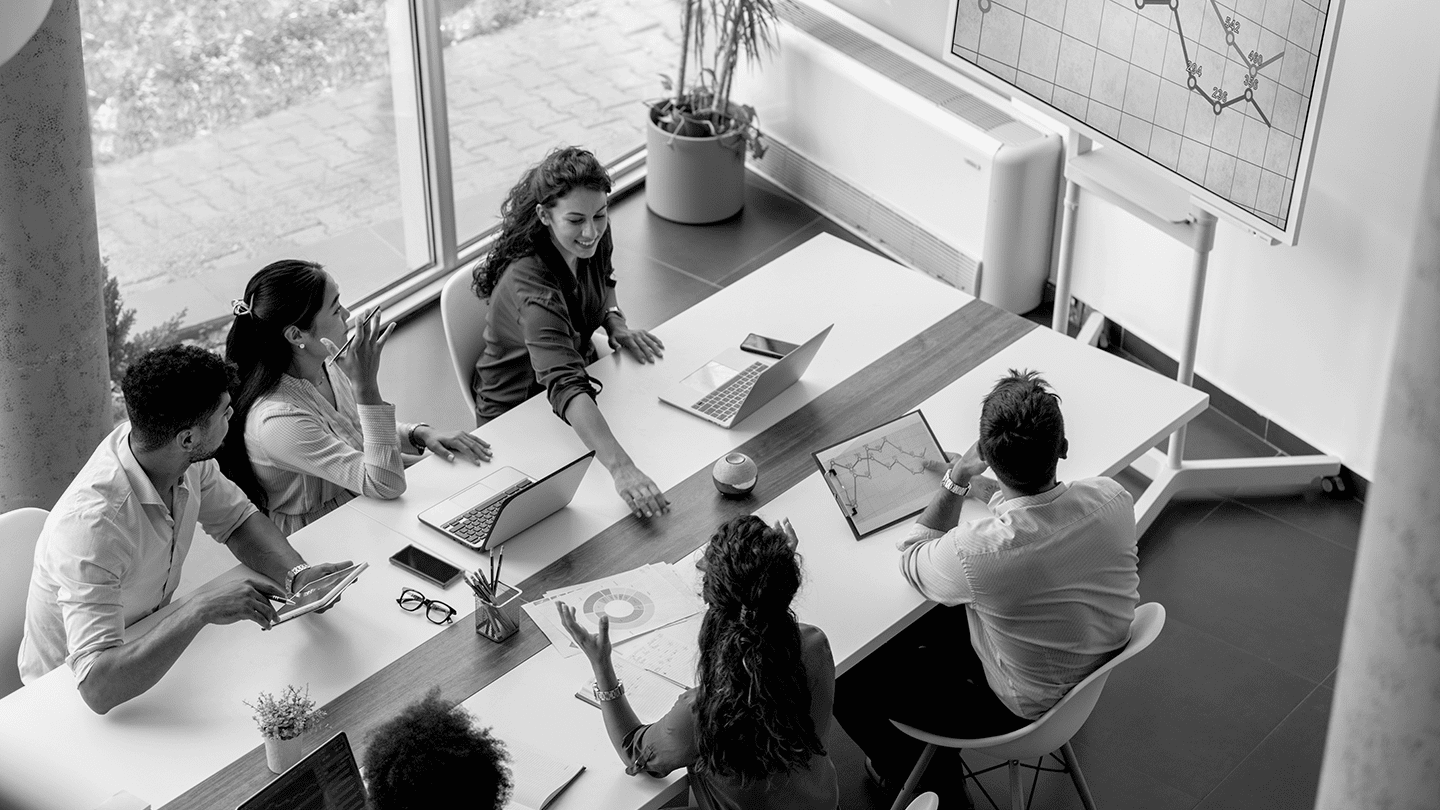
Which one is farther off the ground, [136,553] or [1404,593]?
[1404,593]

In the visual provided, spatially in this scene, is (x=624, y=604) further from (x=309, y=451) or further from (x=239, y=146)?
(x=239, y=146)

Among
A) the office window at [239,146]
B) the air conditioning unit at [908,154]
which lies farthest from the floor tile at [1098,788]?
the office window at [239,146]

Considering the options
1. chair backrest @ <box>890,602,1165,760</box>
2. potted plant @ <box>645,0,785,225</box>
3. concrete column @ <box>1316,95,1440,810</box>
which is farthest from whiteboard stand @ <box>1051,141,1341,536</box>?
concrete column @ <box>1316,95,1440,810</box>

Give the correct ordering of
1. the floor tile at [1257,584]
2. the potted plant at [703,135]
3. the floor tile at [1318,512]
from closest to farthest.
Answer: the floor tile at [1257,584] < the floor tile at [1318,512] < the potted plant at [703,135]

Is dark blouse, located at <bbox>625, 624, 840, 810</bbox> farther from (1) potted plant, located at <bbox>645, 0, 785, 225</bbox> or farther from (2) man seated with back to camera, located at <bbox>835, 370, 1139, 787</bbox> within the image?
(1) potted plant, located at <bbox>645, 0, 785, 225</bbox>

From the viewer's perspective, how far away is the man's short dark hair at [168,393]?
9.57 feet

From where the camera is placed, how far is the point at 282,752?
2.68m

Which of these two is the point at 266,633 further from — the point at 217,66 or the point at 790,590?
the point at 217,66

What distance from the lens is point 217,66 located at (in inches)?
201

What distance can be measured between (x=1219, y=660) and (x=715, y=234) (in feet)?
10.5

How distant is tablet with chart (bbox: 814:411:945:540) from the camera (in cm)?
345

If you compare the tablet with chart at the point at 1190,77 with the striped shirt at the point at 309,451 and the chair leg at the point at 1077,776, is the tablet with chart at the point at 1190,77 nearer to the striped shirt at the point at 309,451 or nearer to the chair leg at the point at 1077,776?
the chair leg at the point at 1077,776

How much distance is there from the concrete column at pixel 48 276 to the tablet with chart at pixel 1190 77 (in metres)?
2.90

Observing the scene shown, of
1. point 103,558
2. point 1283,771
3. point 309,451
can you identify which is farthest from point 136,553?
point 1283,771
